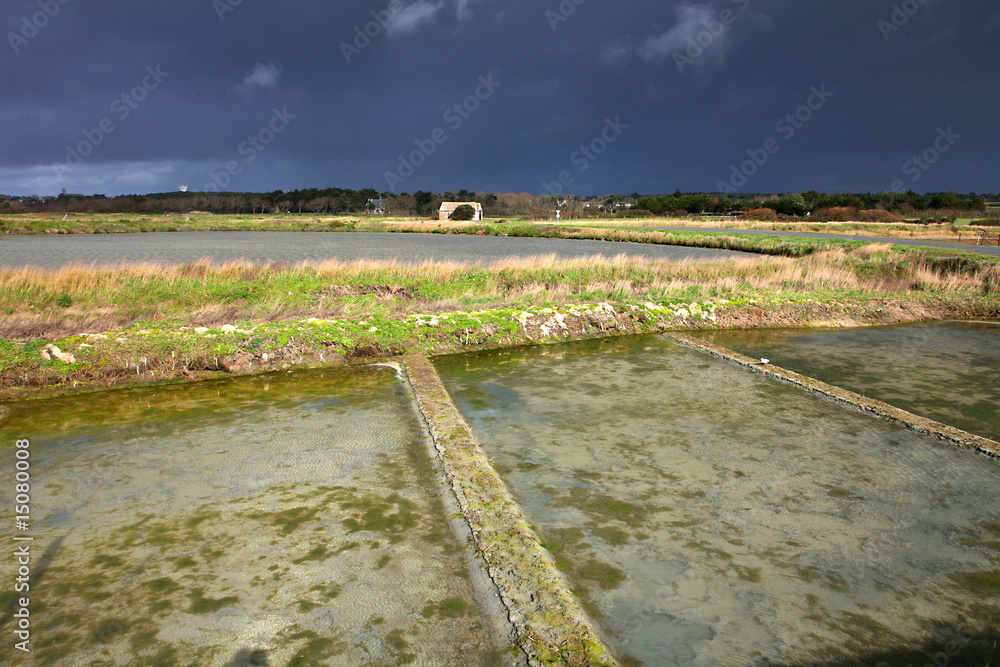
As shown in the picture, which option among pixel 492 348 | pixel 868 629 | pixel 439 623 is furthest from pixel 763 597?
pixel 492 348

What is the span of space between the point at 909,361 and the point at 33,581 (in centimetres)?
1124

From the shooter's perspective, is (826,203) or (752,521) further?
(826,203)

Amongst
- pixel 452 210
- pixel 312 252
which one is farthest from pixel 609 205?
pixel 312 252

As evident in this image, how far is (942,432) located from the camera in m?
6.00

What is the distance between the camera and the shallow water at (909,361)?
716 cm

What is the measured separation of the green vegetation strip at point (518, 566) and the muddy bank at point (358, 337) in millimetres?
3879

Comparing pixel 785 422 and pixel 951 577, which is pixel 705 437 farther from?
pixel 951 577

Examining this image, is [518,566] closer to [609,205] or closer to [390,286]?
[390,286]

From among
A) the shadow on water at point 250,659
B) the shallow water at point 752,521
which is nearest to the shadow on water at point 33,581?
the shadow on water at point 250,659

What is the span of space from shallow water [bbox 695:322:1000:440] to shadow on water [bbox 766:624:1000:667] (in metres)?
4.07

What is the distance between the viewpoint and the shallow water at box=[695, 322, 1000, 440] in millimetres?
7164

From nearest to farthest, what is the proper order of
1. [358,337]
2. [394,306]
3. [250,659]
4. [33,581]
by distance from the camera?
[250,659], [33,581], [358,337], [394,306]

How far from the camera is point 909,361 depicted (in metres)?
9.45

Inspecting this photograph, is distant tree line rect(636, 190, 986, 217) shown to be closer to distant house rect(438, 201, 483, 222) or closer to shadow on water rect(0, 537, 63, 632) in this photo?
distant house rect(438, 201, 483, 222)
